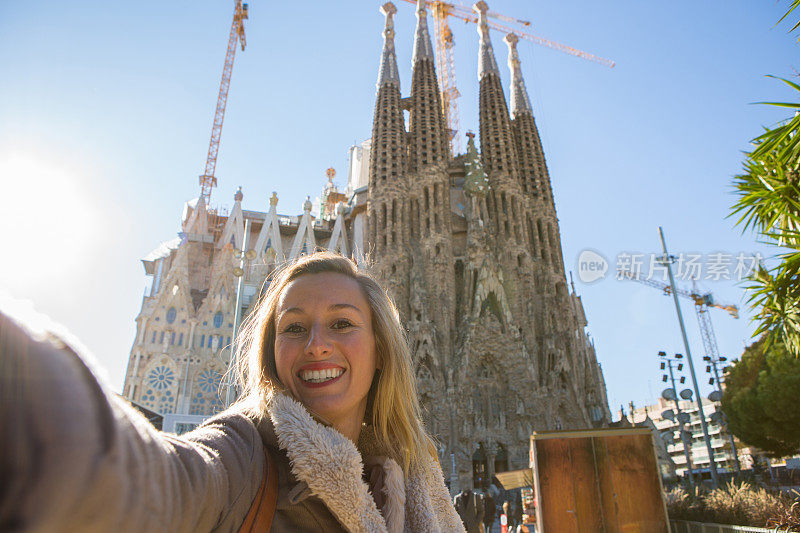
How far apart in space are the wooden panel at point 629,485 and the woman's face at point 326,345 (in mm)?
6413

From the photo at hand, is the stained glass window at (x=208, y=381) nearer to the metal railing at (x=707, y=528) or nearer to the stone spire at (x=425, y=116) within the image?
the stone spire at (x=425, y=116)

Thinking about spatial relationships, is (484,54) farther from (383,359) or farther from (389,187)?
(383,359)

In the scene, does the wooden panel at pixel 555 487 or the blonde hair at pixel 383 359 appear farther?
the wooden panel at pixel 555 487

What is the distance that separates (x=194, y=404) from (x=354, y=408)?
3124 cm

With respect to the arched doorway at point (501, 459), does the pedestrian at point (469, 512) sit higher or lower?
lower

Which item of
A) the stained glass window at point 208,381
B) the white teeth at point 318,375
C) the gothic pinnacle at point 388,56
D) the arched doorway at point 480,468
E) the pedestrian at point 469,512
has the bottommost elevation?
the pedestrian at point 469,512

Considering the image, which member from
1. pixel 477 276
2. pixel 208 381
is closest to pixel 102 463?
pixel 477 276

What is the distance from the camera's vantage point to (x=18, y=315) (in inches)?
17.1

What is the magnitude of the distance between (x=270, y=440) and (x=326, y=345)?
0.27 m

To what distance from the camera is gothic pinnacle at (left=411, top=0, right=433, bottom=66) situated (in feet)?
108

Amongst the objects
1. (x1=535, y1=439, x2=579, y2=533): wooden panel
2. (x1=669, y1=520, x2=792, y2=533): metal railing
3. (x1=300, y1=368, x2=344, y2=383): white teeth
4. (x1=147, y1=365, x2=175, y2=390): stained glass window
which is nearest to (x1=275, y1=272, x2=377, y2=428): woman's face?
(x1=300, y1=368, x2=344, y2=383): white teeth

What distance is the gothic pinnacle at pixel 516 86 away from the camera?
34844mm

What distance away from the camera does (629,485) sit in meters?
6.69

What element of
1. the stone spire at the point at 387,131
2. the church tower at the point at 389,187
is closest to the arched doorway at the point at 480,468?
the church tower at the point at 389,187
